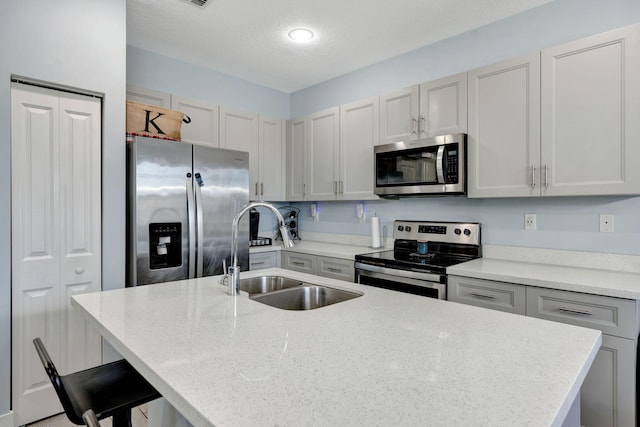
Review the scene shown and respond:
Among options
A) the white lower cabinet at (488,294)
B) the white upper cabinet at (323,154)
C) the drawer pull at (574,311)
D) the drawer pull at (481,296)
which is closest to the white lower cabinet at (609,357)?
the drawer pull at (574,311)

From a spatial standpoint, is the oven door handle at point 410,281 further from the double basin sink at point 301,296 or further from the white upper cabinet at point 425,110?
the white upper cabinet at point 425,110

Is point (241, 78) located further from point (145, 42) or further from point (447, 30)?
point (447, 30)

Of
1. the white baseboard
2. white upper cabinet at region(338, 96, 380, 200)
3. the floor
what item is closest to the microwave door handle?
white upper cabinet at region(338, 96, 380, 200)

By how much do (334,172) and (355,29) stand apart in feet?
4.07

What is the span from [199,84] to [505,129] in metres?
2.71

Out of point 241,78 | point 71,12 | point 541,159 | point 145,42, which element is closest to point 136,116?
point 71,12

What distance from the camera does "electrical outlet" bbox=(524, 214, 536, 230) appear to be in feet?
8.23

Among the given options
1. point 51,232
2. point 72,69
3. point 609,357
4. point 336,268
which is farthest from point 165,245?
point 609,357

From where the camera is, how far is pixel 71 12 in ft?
7.06

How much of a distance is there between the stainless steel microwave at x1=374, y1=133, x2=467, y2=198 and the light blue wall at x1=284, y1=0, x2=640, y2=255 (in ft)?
1.18

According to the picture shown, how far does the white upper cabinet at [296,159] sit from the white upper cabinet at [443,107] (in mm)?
A: 1355

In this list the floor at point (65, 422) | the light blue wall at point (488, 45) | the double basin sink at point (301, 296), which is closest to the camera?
the double basin sink at point (301, 296)

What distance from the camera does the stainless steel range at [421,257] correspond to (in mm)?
2402

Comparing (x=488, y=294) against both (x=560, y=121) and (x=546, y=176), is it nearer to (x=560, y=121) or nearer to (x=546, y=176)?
(x=546, y=176)
